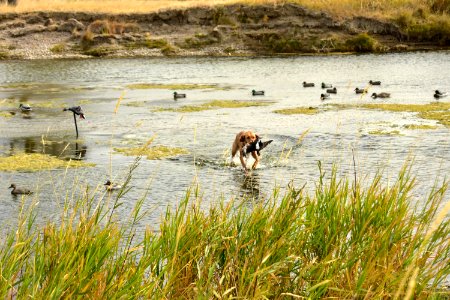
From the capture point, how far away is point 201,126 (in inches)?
1184

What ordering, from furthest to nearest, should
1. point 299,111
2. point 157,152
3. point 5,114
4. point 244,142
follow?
point 5,114
point 299,111
point 157,152
point 244,142

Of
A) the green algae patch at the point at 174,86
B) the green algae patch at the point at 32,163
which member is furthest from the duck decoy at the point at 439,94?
the green algae patch at the point at 32,163

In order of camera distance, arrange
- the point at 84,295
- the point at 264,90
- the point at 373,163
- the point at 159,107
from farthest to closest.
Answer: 1. the point at 264,90
2. the point at 159,107
3. the point at 373,163
4. the point at 84,295

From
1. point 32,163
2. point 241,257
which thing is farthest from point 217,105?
point 241,257

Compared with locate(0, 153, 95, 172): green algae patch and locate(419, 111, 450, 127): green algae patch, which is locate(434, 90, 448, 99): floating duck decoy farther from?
locate(0, 153, 95, 172): green algae patch

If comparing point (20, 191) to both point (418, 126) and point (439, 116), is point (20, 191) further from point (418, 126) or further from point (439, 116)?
point (439, 116)

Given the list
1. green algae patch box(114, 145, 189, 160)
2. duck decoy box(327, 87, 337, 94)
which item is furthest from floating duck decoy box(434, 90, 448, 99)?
green algae patch box(114, 145, 189, 160)

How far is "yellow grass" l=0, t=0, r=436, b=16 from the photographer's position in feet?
237

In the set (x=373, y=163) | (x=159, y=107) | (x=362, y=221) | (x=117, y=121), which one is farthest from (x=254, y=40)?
(x=362, y=221)

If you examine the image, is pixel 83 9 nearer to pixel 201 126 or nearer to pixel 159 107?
pixel 159 107

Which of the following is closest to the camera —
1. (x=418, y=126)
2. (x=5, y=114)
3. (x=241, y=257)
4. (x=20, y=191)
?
(x=241, y=257)

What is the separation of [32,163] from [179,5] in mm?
54919

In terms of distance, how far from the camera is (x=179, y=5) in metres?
75.9

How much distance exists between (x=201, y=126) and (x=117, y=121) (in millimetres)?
4533
